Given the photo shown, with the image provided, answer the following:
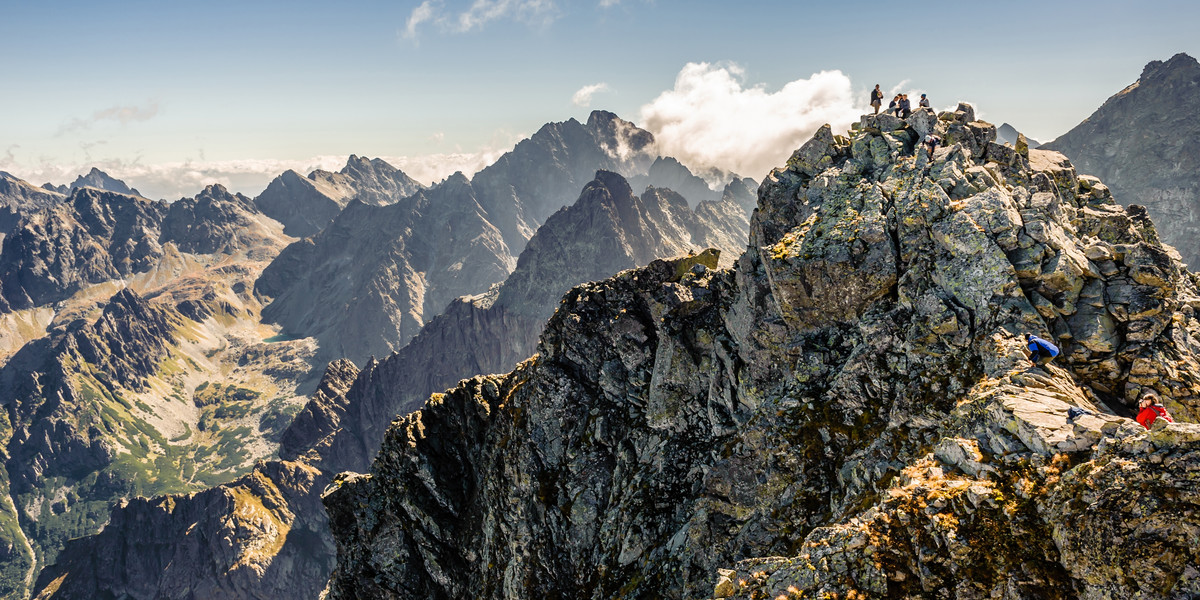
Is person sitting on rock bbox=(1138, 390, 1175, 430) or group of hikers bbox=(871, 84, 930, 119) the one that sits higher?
group of hikers bbox=(871, 84, 930, 119)

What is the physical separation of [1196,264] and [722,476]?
25140cm

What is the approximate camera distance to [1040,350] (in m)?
20.0

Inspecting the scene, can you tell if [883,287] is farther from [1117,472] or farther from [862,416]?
[1117,472]

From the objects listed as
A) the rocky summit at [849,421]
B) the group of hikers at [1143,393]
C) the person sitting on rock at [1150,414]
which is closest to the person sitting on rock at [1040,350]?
the group of hikers at [1143,393]


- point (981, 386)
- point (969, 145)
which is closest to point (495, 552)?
point (981, 386)

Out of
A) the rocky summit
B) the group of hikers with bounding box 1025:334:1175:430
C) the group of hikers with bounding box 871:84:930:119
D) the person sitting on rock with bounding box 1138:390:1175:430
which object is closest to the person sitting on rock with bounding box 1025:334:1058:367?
the group of hikers with bounding box 1025:334:1175:430

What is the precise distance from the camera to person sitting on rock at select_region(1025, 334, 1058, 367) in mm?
19609

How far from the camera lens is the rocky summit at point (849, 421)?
1543 cm

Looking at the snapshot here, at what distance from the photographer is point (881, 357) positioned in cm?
2545

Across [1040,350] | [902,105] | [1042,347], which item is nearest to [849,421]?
[1040,350]

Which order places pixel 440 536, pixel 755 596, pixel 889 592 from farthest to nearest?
pixel 440 536 < pixel 755 596 < pixel 889 592

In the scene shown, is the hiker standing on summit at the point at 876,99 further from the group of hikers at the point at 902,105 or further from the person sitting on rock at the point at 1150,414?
the person sitting on rock at the point at 1150,414

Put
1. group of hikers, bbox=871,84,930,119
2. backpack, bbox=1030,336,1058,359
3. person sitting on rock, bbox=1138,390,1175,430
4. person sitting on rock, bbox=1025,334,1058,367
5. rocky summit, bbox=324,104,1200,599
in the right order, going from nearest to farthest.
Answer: rocky summit, bbox=324,104,1200,599 → person sitting on rock, bbox=1138,390,1175,430 → backpack, bbox=1030,336,1058,359 → person sitting on rock, bbox=1025,334,1058,367 → group of hikers, bbox=871,84,930,119

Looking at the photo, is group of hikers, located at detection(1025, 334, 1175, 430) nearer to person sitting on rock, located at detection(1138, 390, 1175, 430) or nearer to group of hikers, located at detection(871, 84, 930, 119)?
person sitting on rock, located at detection(1138, 390, 1175, 430)
